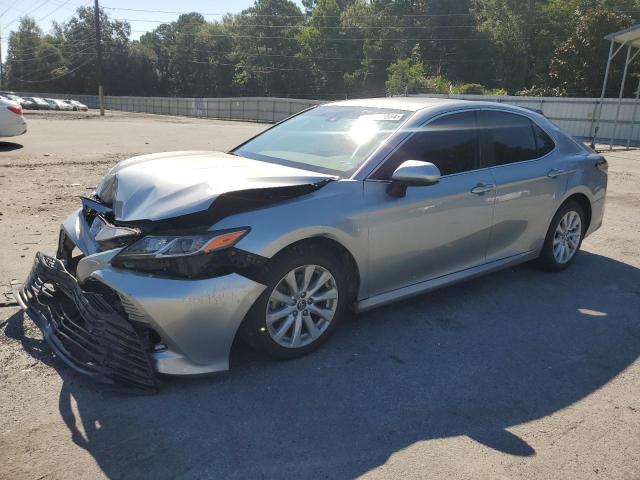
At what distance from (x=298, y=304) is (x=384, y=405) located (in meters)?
0.81

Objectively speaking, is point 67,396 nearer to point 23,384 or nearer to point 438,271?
point 23,384

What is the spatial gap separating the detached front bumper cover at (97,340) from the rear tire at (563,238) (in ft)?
12.9

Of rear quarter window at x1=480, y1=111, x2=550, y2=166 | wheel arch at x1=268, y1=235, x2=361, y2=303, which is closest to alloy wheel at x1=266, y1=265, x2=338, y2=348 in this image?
wheel arch at x1=268, y1=235, x2=361, y2=303

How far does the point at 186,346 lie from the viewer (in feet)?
9.89

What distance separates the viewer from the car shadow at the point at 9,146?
12.4 meters

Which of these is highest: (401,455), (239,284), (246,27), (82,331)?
(246,27)

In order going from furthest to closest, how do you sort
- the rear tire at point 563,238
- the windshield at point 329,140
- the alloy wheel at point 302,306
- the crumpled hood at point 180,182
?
the rear tire at point 563,238 → the windshield at point 329,140 → the alloy wheel at point 302,306 → the crumpled hood at point 180,182

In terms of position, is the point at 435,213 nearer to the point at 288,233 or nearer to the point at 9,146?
the point at 288,233

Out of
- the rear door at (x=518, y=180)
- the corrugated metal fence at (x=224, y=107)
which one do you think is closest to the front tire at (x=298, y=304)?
the rear door at (x=518, y=180)

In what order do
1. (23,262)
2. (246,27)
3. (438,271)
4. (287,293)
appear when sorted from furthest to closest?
(246,27), (23,262), (438,271), (287,293)

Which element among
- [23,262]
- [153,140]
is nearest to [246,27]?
[153,140]

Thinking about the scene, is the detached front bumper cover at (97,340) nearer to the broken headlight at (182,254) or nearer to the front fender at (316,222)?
the broken headlight at (182,254)

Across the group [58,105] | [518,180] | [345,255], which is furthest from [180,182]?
[58,105]

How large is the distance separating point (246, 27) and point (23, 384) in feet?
300
